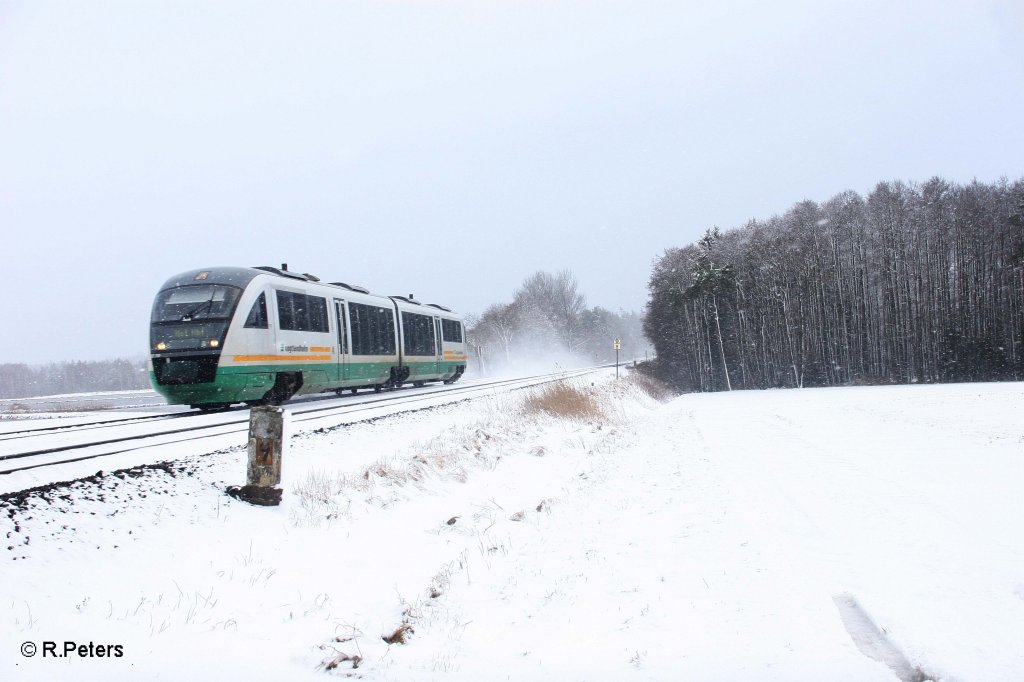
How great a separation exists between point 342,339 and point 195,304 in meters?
5.04

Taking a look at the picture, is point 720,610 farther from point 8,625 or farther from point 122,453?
point 122,453

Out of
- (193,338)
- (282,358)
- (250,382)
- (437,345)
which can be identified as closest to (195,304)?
(193,338)

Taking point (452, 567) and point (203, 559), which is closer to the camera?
point (203, 559)

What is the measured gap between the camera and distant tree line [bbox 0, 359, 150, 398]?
80.6 metres

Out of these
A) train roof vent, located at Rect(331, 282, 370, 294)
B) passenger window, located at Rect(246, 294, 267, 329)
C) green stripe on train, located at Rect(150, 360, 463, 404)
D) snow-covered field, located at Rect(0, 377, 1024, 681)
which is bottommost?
snow-covered field, located at Rect(0, 377, 1024, 681)

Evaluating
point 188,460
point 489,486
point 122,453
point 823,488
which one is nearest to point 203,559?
point 188,460

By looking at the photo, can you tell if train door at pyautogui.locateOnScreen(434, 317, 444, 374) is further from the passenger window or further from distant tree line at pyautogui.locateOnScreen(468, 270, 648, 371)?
distant tree line at pyautogui.locateOnScreen(468, 270, 648, 371)

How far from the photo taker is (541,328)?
75188 mm

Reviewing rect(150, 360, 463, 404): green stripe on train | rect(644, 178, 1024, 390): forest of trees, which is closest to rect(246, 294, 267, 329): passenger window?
rect(150, 360, 463, 404): green stripe on train

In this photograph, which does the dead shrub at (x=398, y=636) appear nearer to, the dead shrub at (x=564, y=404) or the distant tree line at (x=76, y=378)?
the dead shrub at (x=564, y=404)

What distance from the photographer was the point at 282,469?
6.46 metres

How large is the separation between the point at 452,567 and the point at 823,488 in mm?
5479

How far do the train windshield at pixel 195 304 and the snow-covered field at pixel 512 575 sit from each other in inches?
245

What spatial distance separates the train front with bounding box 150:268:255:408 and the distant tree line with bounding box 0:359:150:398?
77.4 m
